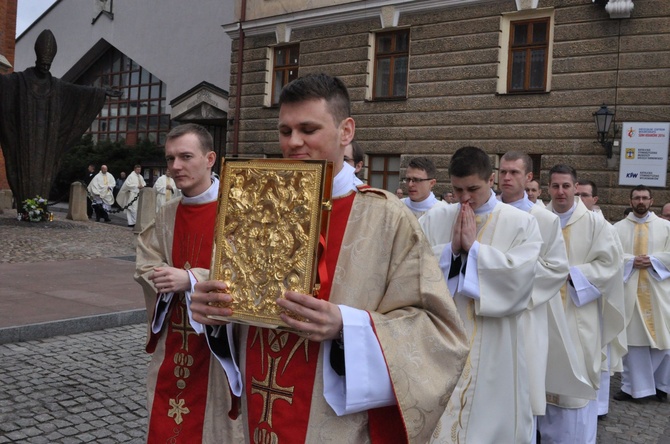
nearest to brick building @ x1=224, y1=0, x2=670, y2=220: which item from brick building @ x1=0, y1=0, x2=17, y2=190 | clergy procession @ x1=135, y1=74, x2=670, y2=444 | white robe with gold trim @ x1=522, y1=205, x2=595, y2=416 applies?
brick building @ x1=0, y1=0, x2=17, y2=190

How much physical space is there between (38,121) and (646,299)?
→ 11921 mm

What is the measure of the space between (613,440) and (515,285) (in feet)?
7.45

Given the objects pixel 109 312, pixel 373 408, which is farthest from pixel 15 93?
pixel 373 408

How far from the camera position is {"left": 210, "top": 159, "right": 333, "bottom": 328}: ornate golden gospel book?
1963 mm

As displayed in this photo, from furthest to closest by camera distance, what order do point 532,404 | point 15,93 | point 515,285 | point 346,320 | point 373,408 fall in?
point 15,93 < point 532,404 < point 515,285 < point 373,408 < point 346,320

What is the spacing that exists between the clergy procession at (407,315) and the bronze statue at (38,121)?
10.9m

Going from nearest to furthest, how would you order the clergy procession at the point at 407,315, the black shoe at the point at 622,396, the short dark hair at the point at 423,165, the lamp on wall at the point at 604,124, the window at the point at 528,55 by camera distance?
1. the clergy procession at the point at 407,315
2. the short dark hair at the point at 423,165
3. the black shoe at the point at 622,396
4. the lamp on wall at the point at 604,124
5. the window at the point at 528,55

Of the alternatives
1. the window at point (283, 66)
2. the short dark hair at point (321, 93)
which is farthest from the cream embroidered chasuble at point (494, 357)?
the window at point (283, 66)

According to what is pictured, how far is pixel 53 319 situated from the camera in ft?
22.8

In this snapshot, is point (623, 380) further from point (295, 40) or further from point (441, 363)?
point (295, 40)

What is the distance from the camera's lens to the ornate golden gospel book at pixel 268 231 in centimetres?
196

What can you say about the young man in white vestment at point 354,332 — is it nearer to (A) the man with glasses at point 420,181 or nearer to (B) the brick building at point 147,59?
Result: (A) the man with glasses at point 420,181

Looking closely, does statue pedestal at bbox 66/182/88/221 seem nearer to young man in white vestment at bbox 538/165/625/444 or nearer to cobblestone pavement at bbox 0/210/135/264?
cobblestone pavement at bbox 0/210/135/264

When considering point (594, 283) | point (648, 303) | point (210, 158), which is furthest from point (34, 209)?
point (594, 283)
